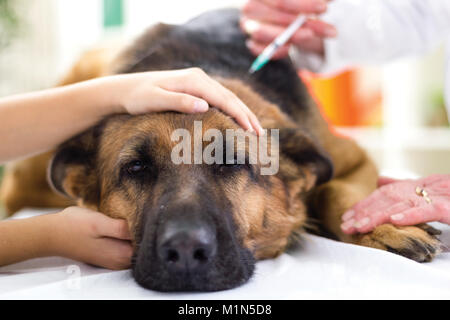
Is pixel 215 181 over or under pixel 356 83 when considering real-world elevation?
over

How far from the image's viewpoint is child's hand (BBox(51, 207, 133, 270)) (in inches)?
54.9

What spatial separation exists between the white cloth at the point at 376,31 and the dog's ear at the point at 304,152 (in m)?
0.90

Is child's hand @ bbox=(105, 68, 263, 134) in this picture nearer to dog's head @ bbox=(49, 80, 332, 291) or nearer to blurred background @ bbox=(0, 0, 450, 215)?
dog's head @ bbox=(49, 80, 332, 291)

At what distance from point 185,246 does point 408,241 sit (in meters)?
0.71

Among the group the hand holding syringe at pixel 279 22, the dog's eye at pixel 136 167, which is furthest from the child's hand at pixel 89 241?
the hand holding syringe at pixel 279 22

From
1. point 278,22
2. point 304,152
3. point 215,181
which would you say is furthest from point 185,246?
point 278,22

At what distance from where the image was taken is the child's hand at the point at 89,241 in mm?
1394

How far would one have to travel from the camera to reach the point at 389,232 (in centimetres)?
151

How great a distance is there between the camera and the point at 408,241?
1.43 meters

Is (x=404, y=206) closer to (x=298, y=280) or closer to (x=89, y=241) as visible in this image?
(x=298, y=280)

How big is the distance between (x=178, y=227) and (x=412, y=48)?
2.02 m

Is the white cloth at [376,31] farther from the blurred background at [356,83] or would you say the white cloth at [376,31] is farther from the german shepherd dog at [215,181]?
the blurred background at [356,83]
